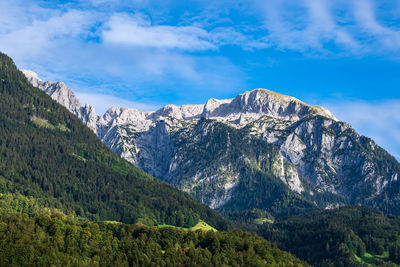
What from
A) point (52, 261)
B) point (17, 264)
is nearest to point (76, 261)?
point (52, 261)

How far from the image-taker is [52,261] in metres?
185

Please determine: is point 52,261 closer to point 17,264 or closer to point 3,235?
point 17,264

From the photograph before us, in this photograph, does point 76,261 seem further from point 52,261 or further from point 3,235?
point 3,235

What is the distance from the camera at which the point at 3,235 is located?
196625 millimetres

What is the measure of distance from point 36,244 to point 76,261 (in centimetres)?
1806

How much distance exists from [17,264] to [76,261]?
22932 millimetres

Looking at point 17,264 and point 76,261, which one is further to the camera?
point 76,261

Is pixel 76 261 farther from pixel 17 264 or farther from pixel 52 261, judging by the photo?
pixel 17 264

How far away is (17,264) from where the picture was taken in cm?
17988

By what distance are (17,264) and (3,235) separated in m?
21.9

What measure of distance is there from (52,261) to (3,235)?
27224 mm

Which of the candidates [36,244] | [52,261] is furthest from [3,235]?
[52,261]

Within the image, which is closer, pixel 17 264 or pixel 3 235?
pixel 17 264

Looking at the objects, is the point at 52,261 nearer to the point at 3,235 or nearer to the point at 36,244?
the point at 36,244
